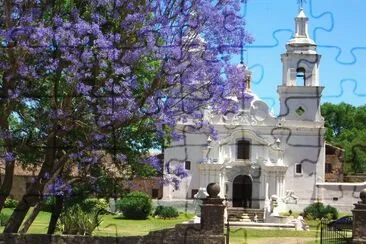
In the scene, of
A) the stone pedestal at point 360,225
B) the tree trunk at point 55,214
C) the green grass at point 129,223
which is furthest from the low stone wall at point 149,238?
the green grass at point 129,223

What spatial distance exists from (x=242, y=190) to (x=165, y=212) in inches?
331

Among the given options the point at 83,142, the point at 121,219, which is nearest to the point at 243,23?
the point at 83,142

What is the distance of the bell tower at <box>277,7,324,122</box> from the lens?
50812 millimetres

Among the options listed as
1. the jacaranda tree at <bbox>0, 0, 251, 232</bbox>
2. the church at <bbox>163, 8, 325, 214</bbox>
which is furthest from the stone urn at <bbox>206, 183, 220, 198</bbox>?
the church at <bbox>163, 8, 325, 214</bbox>

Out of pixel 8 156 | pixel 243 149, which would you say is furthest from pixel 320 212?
pixel 8 156

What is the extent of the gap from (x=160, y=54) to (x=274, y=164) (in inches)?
1268

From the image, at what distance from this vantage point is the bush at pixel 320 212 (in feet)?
147

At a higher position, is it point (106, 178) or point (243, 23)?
point (243, 23)

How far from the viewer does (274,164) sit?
163 ft

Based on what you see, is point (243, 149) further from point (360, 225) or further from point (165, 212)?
point (360, 225)

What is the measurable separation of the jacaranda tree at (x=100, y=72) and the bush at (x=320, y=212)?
88.2 ft

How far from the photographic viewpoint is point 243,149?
5056 cm

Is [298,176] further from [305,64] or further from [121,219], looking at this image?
[121,219]

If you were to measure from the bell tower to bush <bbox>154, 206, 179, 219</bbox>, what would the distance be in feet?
Answer: 36.9
